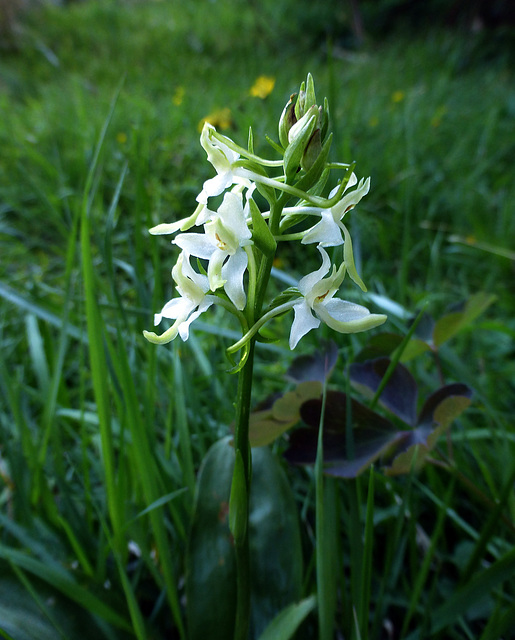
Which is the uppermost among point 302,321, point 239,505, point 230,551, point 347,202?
point 347,202

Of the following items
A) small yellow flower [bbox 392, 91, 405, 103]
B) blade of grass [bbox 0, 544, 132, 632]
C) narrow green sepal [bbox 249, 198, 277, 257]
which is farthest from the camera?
small yellow flower [bbox 392, 91, 405, 103]

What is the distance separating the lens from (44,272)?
5.10 ft

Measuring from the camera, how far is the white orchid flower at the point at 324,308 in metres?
0.46

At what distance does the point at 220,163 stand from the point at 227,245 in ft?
0.27

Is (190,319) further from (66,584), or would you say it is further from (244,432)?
(66,584)

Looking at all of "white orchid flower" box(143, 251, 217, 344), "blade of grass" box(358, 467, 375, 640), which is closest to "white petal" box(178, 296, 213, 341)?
"white orchid flower" box(143, 251, 217, 344)

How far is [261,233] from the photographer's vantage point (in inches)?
17.3

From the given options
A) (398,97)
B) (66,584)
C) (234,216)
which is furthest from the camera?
(398,97)

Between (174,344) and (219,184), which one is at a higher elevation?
(219,184)

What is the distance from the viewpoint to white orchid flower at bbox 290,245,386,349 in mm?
459

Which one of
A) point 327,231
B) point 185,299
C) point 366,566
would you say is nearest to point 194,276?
point 185,299

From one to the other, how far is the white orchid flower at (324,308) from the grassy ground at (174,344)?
22cm

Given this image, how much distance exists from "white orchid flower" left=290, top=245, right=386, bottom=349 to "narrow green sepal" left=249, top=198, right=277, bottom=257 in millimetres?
42

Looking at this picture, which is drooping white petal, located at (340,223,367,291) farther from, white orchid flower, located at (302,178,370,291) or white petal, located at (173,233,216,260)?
white petal, located at (173,233,216,260)
